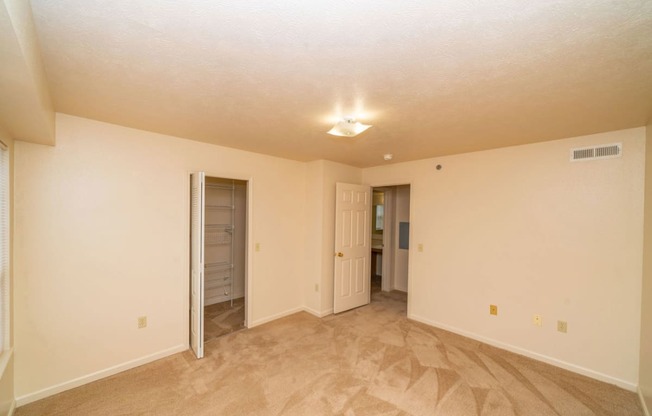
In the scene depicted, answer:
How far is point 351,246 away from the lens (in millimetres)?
4410

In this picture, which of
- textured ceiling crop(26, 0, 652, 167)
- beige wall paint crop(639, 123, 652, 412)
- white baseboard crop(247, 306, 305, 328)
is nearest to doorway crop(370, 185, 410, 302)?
white baseboard crop(247, 306, 305, 328)

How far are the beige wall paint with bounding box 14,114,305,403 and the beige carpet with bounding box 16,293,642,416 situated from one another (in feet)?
0.90

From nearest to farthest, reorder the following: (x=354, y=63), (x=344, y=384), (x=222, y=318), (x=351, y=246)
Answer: (x=354, y=63), (x=344, y=384), (x=222, y=318), (x=351, y=246)

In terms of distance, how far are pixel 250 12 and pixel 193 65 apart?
60 centimetres

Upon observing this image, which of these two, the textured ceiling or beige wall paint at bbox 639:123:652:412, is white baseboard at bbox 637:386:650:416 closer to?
beige wall paint at bbox 639:123:652:412

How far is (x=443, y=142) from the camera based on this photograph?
3068 mm

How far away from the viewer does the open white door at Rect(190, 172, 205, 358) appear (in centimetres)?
285

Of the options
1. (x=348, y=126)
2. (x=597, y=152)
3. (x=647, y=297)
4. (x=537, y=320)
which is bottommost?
(x=537, y=320)

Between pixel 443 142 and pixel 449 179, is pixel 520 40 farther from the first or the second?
pixel 449 179

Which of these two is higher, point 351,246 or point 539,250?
point 539,250

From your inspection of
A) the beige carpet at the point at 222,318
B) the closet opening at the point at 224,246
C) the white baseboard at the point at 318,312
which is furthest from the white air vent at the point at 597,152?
the beige carpet at the point at 222,318

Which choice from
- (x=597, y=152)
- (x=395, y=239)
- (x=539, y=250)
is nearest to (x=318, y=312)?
(x=395, y=239)

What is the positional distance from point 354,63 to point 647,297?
309 cm

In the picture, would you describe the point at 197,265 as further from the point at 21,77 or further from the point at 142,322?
the point at 21,77
